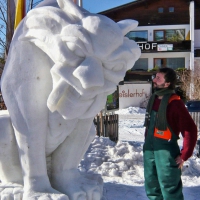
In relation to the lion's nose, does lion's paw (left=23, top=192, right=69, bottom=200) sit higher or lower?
lower

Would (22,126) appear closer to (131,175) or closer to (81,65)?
(81,65)

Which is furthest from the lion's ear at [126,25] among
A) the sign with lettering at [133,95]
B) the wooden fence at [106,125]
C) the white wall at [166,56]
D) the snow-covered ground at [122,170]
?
the white wall at [166,56]

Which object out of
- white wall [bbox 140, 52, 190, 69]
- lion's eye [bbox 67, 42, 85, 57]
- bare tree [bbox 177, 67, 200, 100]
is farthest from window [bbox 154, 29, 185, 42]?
lion's eye [bbox 67, 42, 85, 57]

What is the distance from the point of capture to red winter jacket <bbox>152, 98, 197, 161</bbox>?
2609mm

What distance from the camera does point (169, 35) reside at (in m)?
22.6

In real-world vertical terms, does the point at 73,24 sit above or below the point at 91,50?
above

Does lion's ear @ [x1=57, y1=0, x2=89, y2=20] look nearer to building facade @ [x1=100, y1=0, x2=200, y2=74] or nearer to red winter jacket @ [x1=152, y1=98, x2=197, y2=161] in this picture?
red winter jacket @ [x1=152, y1=98, x2=197, y2=161]

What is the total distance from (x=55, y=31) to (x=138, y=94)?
55.1ft

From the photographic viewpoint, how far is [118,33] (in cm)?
175

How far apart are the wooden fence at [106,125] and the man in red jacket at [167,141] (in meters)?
3.94

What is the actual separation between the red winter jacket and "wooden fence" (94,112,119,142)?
4.12 m

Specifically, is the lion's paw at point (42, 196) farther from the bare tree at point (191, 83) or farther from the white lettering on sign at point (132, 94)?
the white lettering on sign at point (132, 94)

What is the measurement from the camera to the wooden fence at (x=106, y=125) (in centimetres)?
684

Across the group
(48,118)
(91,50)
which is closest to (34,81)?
(48,118)
